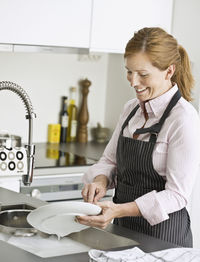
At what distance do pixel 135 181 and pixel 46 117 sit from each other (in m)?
1.80

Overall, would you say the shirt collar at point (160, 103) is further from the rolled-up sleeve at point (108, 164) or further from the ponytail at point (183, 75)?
the rolled-up sleeve at point (108, 164)

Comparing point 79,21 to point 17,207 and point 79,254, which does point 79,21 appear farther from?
point 79,254

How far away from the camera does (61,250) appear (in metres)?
1.88

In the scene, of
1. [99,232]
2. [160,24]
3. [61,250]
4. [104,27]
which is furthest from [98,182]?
[160,24]

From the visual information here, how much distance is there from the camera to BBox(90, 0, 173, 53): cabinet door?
349 centimetres

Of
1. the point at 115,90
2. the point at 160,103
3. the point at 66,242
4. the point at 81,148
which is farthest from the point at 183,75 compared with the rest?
the point at 115,90

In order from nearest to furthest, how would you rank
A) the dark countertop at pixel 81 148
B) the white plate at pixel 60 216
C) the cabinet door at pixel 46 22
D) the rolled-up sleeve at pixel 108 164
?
the white plate at pixel 60 216
the rolled-up sleeve at pixel 108 164
the cabinet door at pixel 46 22
the dark countertop at pixel 81 148

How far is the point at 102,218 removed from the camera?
1.88m

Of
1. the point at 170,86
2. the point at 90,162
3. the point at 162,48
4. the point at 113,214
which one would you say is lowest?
the point at 90,162

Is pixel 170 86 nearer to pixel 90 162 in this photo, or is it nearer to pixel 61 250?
pixel 61 250

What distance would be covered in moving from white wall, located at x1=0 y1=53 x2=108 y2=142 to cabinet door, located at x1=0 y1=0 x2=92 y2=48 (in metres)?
0.50

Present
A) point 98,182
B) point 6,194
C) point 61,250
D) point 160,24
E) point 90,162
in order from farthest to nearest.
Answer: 1. point 160,24
2. point 90,162
3. point 6,194
4. point 98,182
5. point 61,250

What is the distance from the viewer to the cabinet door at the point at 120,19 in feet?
11.5

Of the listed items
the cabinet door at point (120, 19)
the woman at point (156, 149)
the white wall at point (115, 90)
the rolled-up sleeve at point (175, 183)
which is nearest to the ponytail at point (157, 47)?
the woman at point (156, 149)
